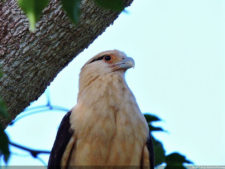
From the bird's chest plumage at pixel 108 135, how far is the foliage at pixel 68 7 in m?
2.01

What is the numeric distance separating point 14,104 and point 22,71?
1.20 feet

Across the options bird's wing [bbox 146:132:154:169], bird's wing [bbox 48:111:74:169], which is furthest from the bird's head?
bird's wing [bbox 146:132:154:169]

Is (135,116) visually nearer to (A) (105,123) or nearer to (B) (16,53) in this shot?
(A) (105,123)

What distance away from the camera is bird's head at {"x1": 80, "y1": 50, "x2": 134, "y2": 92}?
16.5 feet

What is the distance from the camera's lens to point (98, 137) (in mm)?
4062

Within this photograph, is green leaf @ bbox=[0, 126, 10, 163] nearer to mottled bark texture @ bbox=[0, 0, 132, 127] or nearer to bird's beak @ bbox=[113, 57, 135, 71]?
mottled bark texture @ bbox=[0, 0, 132, 127]

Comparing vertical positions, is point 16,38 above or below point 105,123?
above

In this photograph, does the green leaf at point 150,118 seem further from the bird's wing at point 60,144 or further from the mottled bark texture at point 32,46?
the mottled bark texture at point 32,46

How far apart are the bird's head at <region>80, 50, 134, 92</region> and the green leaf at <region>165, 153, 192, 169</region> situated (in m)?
1.25

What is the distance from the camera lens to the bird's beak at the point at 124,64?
16.6 feet

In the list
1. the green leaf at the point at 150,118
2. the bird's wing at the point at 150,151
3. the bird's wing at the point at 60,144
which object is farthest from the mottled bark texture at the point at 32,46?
the bird's wing at the point at 150,151

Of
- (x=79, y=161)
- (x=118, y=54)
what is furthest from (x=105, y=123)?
(x=118, y=54)

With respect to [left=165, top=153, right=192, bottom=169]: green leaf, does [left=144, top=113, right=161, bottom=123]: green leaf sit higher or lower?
higher

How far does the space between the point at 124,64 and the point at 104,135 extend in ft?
4.18
